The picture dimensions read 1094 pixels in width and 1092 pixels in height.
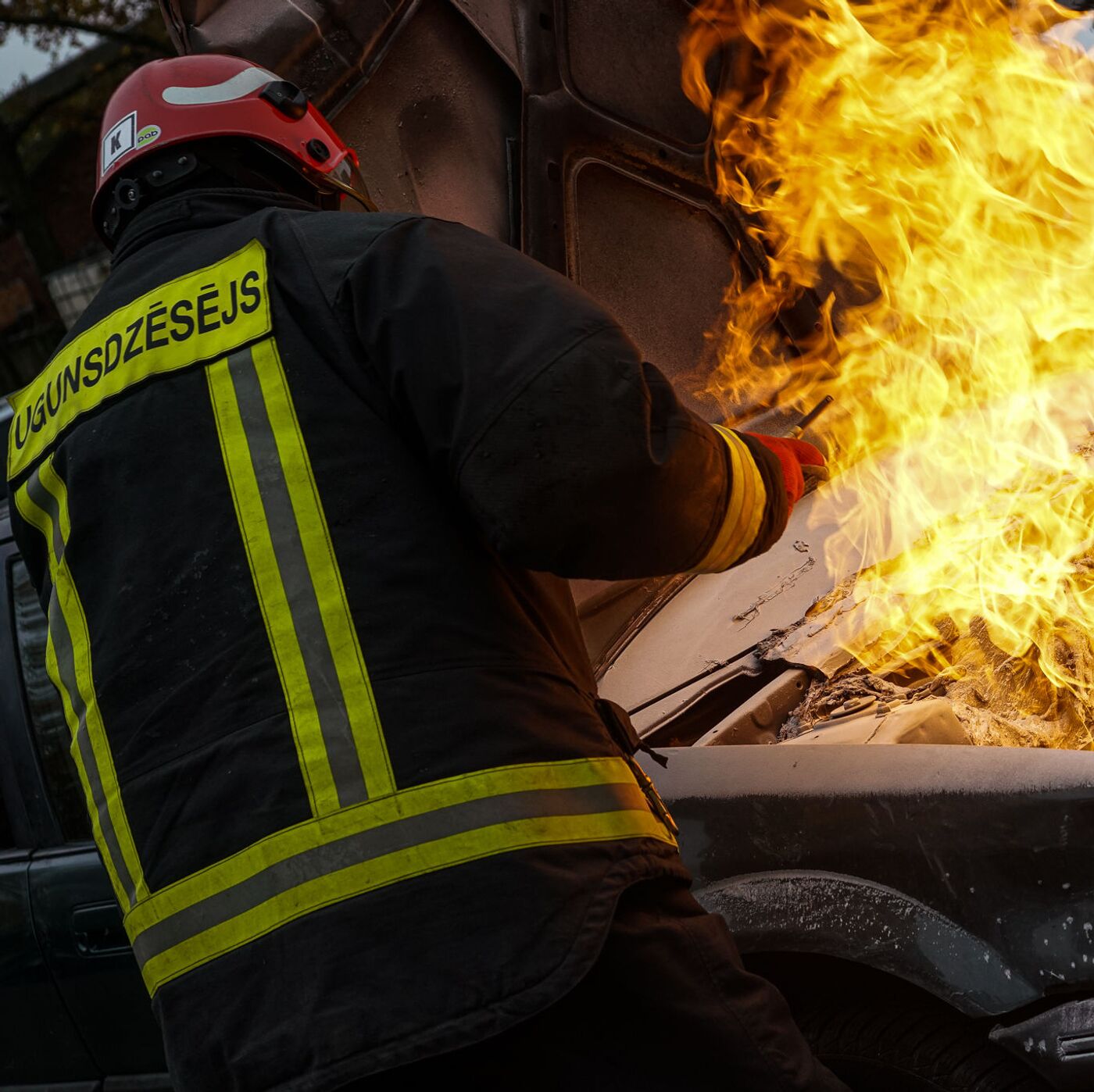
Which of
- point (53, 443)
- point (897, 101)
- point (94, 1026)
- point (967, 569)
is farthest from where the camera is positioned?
point (897, 101)

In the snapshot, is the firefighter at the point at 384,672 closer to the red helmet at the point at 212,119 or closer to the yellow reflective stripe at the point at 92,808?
the yellow reflective stripe at the point at 92,808

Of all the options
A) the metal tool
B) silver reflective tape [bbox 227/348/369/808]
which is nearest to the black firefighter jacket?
silver reflective tape [bbox 227/348/369/808]

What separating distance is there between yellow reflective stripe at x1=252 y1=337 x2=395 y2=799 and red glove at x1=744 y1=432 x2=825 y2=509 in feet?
2.16

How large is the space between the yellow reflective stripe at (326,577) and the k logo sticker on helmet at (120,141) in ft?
2.16

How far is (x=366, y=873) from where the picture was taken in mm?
1411

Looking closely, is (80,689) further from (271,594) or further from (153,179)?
(153,179)

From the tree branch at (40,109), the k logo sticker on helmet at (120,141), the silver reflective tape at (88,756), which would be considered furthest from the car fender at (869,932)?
the tree branch at (40,109)

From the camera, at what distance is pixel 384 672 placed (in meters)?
1.45

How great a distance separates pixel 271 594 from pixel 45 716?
1580 millimetres

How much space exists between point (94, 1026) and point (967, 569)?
2.12m

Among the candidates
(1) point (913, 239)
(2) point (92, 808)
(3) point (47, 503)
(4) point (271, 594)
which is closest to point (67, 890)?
(2) point (92, 808)

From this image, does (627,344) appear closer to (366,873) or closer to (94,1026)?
(366,873)

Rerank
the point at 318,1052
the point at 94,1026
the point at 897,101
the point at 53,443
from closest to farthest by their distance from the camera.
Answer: the point at 318,1052, the point at 53,443, the point at 94,1026, the point at 897,101

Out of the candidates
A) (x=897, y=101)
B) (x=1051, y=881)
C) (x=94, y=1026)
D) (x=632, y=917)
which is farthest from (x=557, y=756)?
(x=897, y=101)
